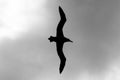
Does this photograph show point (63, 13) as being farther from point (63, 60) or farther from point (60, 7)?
point (63, 60)

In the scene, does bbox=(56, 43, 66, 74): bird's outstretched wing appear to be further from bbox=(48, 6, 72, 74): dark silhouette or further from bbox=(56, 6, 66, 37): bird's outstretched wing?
bbox=(56, 6, 66, 37): bird's outstretched wing

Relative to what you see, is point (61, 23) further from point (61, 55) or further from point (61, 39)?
point (61, 55)

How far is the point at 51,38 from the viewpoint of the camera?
79.4 m

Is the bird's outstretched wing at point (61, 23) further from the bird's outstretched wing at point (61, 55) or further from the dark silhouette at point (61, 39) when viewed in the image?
the bird's outstretched wing at point (61, 55)

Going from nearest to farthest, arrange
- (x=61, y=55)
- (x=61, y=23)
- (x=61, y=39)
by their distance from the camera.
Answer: (x=61, y=23)
(x=61, y=39)
(x=61, y=55)

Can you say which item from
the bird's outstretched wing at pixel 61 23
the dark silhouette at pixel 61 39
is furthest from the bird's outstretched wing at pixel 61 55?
the bird's outstretched wing at pixel 61 23

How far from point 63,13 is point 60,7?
1.04m

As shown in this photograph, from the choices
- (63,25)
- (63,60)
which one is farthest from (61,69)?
(63,25)

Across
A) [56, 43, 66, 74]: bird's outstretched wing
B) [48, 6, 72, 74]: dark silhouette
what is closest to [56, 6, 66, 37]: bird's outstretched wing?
[48, 6, 72, 74]: dark silhouette

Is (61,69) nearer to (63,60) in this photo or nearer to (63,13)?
(63,60)

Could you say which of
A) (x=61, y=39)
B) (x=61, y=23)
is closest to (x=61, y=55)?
(x=61, y=39)

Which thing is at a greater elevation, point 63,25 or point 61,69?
point 63,25

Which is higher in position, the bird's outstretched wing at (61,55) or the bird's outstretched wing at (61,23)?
the bird's outstretched wing at (61,23)

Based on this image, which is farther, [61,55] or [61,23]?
[61,55]
